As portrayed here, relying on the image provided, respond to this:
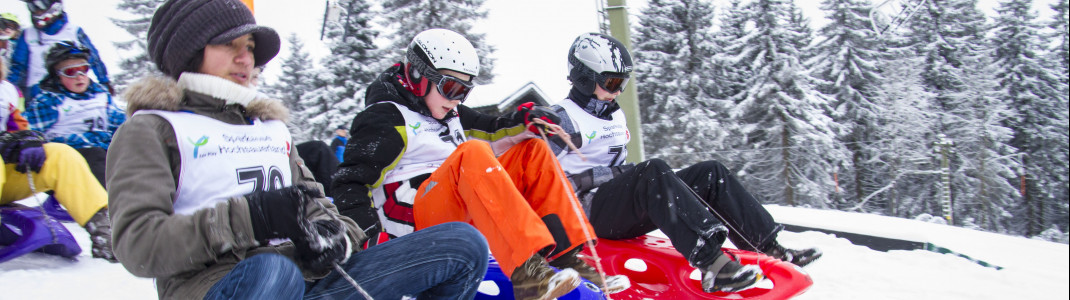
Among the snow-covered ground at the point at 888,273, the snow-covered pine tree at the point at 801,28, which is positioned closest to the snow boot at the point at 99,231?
the snow-covered ground at the point at 888,273

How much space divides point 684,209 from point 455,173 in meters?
1.01

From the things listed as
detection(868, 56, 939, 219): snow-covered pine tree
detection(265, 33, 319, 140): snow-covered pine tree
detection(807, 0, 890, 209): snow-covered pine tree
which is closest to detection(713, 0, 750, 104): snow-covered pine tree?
detection(807, 0, 890, 209): snow-covered pine tree

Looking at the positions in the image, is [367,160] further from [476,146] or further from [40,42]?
[40,42]

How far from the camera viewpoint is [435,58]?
2754 mm

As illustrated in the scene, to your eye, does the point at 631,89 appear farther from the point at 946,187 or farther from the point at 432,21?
the point at 432,21

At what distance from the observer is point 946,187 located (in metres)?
7.30

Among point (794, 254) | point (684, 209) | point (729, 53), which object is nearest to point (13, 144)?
point (684, 209)

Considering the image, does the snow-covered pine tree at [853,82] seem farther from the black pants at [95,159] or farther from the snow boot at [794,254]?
the black pants at [95,159]

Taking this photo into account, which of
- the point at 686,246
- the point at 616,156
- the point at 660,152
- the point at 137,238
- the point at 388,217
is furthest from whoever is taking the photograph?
the point at 660,152

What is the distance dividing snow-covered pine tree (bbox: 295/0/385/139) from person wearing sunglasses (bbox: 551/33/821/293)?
15.7 meters

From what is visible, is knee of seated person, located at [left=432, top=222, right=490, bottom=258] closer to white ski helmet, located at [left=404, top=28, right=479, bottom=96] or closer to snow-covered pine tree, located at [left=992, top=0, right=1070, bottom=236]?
white ski helmet, located at [left=404, top=28, right=479, bottom=96]

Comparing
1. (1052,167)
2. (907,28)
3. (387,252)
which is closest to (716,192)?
(387,252)

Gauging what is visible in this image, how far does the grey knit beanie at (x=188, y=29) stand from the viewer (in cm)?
162

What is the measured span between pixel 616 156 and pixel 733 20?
22271 mm
